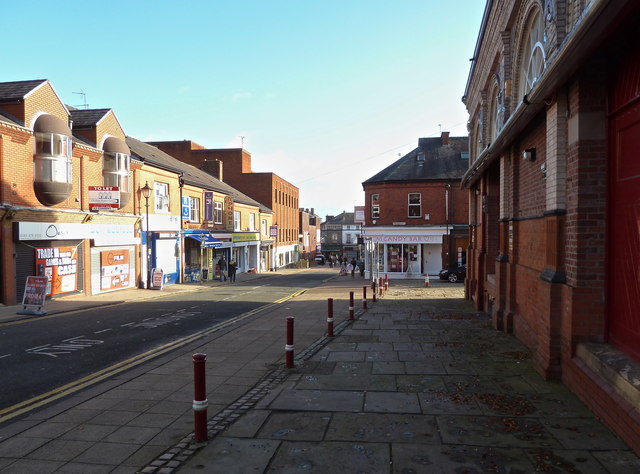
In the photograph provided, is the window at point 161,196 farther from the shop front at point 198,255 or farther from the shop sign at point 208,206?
the shop sign at point 208,206

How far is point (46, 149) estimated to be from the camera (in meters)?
19.3

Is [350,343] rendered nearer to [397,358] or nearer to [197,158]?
[397,358]

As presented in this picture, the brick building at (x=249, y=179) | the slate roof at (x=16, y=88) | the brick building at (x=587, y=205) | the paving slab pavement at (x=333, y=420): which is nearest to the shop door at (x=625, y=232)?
the brick building at (x=587, y=205)

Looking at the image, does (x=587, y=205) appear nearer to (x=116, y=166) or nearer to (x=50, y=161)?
(x=50, y=161)

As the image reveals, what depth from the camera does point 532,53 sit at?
9805 mm

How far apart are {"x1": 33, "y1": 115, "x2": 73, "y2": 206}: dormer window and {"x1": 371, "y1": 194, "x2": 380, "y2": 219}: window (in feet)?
76.9

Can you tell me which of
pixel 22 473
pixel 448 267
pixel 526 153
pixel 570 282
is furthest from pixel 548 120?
pixel 448 267

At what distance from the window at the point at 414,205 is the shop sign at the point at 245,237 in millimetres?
15295

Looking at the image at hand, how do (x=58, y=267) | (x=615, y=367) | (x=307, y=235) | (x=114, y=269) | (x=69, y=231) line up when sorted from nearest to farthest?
(x=615, y=367) → (x=58, y=267) → (x=69, y=231) → (x=114, y=269) → (x=307, y=235)

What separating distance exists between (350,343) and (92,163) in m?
18.0

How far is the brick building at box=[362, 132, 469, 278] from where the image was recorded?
36312mm

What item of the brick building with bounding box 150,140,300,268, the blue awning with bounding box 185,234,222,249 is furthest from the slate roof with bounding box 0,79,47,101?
the brick building with bounding box 150,140,300,268

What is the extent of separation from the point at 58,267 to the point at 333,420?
736 inches

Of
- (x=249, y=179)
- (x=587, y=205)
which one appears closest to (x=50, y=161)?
(x=587, y=205)
